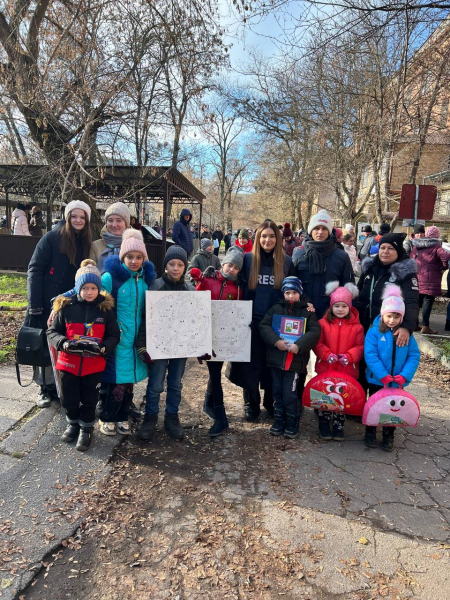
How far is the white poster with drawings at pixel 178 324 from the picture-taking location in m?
3.56

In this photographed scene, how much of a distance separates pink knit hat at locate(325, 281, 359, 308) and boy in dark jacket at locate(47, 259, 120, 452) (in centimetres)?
205

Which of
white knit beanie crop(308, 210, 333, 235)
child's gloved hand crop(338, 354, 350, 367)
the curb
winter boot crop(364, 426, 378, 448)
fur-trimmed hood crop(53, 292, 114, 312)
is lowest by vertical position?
winter boot crop(364, 426, 378, 448)

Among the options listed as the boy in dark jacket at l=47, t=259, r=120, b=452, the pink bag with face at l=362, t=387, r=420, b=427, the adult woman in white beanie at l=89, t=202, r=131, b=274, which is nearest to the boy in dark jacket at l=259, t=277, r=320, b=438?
the pink bag with face at l=362, t=387, r=420, b=427

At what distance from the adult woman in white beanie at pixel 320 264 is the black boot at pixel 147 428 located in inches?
76.4

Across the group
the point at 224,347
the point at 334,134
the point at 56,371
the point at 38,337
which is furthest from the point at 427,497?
the point at 334,134

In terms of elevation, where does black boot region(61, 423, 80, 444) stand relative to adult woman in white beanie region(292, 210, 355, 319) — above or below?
below

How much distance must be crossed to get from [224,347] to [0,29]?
9136 millimetres

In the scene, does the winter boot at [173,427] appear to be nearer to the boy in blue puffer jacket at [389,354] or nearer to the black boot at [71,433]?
the black boot at [71,433]

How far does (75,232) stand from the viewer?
13.0 feet

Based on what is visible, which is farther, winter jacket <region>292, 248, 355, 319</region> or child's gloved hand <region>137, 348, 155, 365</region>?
winter jacket <region>292, 248, 355, 319</region>

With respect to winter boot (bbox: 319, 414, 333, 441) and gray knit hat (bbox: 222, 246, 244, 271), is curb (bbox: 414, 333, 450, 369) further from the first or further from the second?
gray knit hat (bbox: 222, 246, 244, 271)

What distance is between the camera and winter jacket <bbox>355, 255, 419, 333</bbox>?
3.79 m

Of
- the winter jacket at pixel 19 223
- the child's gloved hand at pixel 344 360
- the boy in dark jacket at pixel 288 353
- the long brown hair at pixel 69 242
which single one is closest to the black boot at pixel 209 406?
the boy in dark jacket at pixel 288 353

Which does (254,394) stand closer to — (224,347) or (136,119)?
(224,347)
